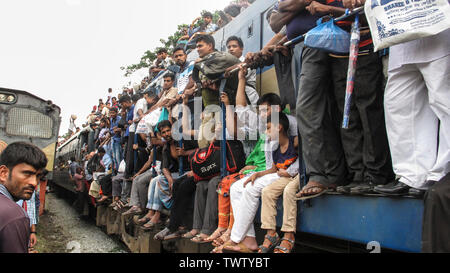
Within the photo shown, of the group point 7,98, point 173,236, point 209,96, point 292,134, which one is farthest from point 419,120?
point 7,98

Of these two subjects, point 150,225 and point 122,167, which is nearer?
point 150,225

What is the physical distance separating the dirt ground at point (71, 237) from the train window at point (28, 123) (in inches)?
91.0

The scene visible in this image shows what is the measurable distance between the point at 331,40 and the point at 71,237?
8.36 metres

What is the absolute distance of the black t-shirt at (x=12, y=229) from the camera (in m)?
1.51

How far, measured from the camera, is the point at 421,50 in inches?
80.7

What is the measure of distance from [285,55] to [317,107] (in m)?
0.63

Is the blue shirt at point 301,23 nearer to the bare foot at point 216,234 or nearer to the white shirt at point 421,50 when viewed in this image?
the white shirt at point 421,50

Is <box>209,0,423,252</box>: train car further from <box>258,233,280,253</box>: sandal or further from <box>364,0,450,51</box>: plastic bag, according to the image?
<box>364,0,450,51</box>: plastic bag

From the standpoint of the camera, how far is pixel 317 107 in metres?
2.67

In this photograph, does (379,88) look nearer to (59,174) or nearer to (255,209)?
(255,209)

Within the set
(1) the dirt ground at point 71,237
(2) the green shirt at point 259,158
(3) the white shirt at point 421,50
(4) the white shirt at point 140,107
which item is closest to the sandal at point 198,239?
(2) the green shirt at point 259,158

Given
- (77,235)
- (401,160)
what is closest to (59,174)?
(77,235)

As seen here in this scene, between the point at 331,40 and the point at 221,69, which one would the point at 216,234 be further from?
the point at 331,40

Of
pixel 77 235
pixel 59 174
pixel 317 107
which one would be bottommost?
pixel 77 235
